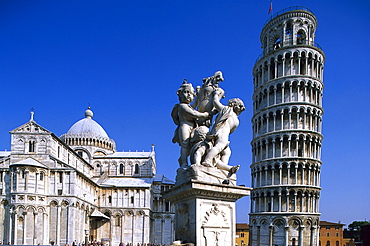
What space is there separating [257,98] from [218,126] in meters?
58.4

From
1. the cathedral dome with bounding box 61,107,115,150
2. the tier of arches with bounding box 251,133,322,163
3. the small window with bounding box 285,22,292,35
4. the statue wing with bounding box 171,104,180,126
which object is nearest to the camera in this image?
the statue wing with bounding box 171,104,180,126

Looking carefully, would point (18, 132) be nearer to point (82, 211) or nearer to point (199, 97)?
point (82, 211)

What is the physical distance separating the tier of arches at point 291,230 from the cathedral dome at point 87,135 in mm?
40440

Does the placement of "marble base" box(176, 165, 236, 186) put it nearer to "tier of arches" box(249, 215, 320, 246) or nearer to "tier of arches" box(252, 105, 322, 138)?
"tier of arches" box(249, 215, 320, 246)

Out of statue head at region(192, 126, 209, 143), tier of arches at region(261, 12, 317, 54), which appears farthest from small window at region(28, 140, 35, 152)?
statue head at region(192, 126, 209, 143)

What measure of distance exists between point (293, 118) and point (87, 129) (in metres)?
44.2

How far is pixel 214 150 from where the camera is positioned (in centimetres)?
676

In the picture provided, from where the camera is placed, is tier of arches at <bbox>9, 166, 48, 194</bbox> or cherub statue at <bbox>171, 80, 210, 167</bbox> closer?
cherub statue at <bbox>171, 80, 210, 167</bbox>

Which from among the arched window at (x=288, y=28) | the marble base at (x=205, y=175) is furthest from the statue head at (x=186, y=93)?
the arched window at (x=288, y=28)

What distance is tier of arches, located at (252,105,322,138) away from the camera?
5775 cm

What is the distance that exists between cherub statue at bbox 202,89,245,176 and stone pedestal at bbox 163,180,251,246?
49 centimetres

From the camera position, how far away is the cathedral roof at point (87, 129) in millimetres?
80562

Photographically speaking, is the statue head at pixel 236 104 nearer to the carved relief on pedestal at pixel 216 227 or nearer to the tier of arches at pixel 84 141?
the carved relief on pedestal at pixel 216 227

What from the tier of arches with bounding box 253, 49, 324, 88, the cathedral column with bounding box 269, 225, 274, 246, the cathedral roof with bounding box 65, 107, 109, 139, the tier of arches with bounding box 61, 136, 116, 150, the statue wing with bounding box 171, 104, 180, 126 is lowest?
the cathedral column with bounding box 269, 225, 274, 246
